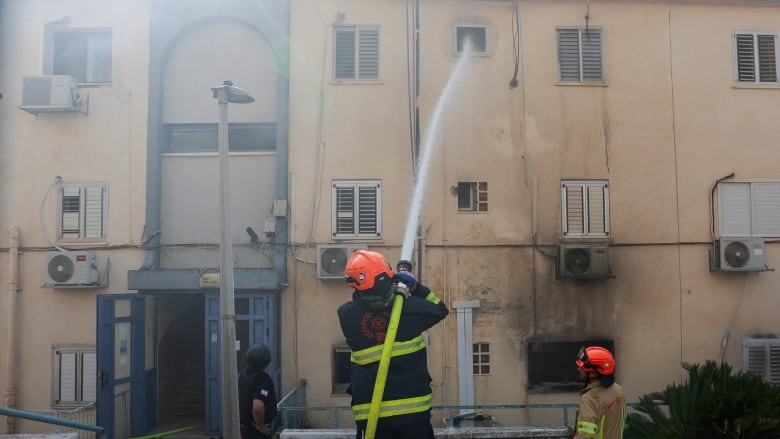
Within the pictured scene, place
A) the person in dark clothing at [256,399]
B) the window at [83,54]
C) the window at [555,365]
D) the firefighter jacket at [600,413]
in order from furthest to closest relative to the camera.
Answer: the window at [83,54]
the window at [555,365]
the person in dark clothing at [256,399]
the firefighter jacket at [600,413]

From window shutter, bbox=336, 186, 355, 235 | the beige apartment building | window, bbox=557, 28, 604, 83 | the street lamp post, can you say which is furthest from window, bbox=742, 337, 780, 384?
the street lamp post

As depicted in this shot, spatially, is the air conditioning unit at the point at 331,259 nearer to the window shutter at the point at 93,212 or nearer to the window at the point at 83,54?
the window shutter at the point at 93,212

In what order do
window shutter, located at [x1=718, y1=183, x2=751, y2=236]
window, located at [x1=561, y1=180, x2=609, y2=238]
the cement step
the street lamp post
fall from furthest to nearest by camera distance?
window shutter, located at [x1=718, y1=183, x2=751, y2=236] < window, located at [x1=561, y1=180, x2=609, y2=238] < the street lamp post < the cement step

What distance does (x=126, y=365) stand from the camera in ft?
37.2

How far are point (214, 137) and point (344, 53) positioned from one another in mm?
2846

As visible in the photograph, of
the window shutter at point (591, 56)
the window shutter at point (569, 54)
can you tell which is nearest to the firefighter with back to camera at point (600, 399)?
the window shutter at point (569, 54)

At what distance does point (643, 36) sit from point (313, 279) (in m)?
7.35

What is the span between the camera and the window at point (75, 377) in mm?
11734

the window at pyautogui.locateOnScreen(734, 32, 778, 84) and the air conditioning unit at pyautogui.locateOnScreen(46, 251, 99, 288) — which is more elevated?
the window at pyautogui.locateOnScreen(734, 32, 778, 84)

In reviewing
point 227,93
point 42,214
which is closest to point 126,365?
point 42,214

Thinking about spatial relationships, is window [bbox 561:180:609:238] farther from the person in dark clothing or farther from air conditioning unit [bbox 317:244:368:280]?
the person in dark clothing

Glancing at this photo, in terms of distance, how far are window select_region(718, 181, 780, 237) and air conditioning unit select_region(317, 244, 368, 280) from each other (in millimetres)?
6613

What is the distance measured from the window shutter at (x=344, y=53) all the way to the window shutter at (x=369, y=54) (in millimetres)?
147

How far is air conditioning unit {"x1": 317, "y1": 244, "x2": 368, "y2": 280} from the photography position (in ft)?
38.0
